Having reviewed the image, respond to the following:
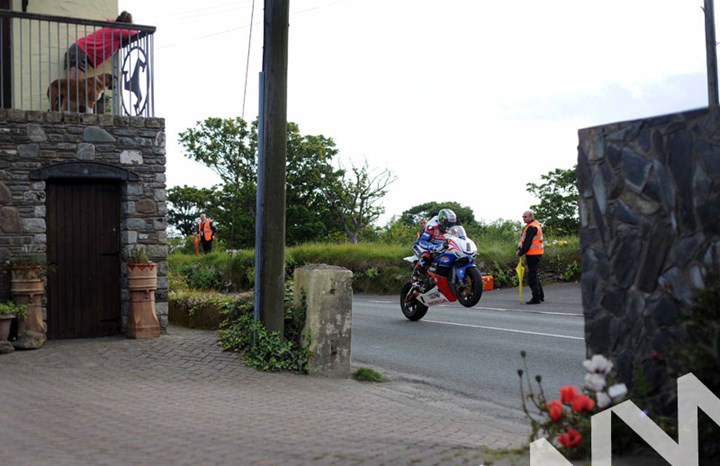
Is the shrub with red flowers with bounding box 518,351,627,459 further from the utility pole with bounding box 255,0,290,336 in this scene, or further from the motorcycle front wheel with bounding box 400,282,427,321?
the motorcycle front wheel with bounding box 400,282,427,321

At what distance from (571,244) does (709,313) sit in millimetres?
20366

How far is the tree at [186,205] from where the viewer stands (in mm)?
61469

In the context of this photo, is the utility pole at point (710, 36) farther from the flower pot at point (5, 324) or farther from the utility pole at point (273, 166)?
the flower pot at point (5, 324)

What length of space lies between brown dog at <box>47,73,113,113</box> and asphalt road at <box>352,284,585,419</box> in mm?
5325

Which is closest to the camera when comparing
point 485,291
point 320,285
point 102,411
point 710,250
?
point 710,250

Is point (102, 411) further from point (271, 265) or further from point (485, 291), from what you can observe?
point (485, 291)

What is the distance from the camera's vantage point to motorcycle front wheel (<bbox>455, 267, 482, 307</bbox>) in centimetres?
1503

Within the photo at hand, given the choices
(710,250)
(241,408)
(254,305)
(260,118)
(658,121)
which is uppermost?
(260,118)

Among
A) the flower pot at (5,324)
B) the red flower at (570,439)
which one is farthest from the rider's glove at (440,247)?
the red flower at (570,439)

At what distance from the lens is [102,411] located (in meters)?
7.31

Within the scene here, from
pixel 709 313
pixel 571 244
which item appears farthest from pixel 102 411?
pixel 571 244

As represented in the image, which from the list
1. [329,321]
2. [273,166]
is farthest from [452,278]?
[273,166]

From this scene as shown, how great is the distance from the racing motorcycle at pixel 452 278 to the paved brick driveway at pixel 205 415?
529 cm

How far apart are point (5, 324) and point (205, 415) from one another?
4.62m
